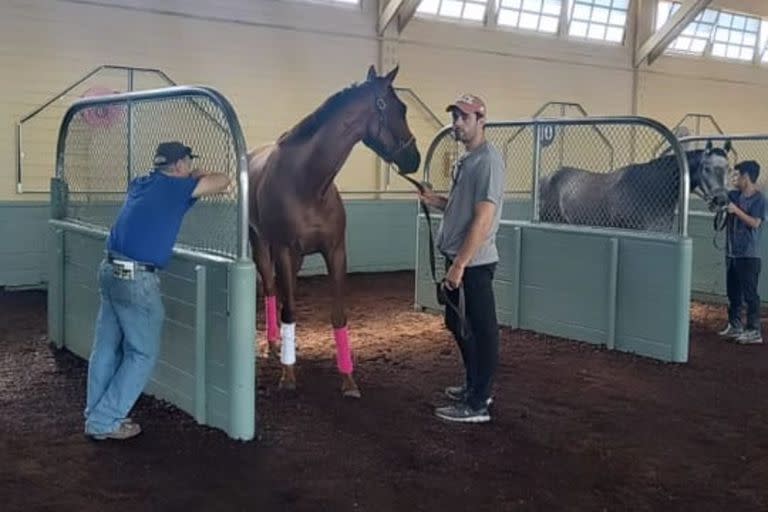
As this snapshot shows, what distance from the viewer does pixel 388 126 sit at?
4504 millimetres

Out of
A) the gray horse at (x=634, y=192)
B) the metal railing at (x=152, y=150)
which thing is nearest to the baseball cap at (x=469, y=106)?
the metal railing at (x=152, y=150)

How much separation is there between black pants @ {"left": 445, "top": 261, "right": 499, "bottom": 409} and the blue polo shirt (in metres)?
1.30

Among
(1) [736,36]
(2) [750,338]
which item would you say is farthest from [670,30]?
(2) [750,338]

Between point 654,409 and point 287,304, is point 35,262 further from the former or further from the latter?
point 654,409

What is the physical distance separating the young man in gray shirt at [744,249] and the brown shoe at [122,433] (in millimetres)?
4338

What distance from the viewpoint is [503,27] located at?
1141cm

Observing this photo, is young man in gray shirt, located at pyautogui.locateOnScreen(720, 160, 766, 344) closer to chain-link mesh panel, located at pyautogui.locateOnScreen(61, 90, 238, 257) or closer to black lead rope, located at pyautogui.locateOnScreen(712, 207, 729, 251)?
black lead rope, located at pyautogui.locateOnScreen(712, 207, 729, 251)

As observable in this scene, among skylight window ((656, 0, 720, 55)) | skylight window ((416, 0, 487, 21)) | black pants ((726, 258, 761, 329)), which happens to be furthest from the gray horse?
skylight window ((656, 0, 720, 55))

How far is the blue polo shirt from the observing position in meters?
3.53

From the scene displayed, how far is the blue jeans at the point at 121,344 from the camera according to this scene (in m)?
3.61

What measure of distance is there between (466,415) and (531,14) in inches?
347

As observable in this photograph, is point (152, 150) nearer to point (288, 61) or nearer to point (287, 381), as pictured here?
point (287, 381)

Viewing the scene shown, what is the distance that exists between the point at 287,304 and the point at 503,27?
7947 mm

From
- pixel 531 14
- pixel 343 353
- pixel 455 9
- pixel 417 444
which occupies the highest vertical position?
pixel 531 14
